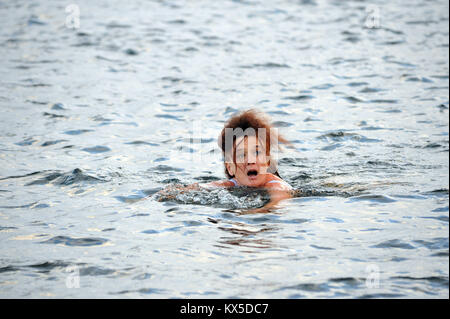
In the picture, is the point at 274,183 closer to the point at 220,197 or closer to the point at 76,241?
the point at 220,197

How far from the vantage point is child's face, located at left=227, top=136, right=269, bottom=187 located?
8.17 meters

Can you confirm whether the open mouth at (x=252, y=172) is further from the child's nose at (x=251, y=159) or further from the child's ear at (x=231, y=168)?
the child's ear at (x=231, y=168)

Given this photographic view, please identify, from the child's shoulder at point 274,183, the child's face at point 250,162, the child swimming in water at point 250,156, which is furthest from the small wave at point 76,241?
the child's shoulder at point 274,183

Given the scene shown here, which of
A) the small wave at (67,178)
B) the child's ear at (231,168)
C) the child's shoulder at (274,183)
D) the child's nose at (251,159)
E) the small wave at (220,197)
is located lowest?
the small wave at (67,178)

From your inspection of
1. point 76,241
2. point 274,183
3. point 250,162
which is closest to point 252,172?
point 250,162

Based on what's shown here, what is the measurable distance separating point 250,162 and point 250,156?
0.10 meters

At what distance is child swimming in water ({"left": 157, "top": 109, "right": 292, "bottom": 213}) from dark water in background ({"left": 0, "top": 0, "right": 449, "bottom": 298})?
1.03 ft

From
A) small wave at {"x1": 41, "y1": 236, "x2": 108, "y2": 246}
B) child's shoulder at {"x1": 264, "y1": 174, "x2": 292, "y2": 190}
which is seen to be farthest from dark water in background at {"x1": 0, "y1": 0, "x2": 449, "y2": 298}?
child's shoulder at {"x1": 264, "y1": 174, "x2": 292, "y2": 190}

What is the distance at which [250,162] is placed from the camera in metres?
8.26

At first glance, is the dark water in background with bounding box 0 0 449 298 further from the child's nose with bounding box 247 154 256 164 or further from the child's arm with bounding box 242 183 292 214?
the child's nose with bounding box 247 154 256 164

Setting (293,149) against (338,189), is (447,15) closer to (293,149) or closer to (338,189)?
(293,149)

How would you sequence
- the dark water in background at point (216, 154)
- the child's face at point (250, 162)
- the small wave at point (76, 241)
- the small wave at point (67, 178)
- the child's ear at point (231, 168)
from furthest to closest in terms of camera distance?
1. the small wave at point (67, 178)
2. the child's ear at point (231, 168)
3. the child's face at point (250, 162)
4. the small wave at point (76, 241)
5. the dark water in background at point (216, 154)

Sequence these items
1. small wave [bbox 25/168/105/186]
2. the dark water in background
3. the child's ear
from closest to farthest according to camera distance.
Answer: the dark water in background → the child's ear → small wave [bbox 25/168/105/186]

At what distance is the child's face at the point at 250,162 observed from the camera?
817 centimetres
